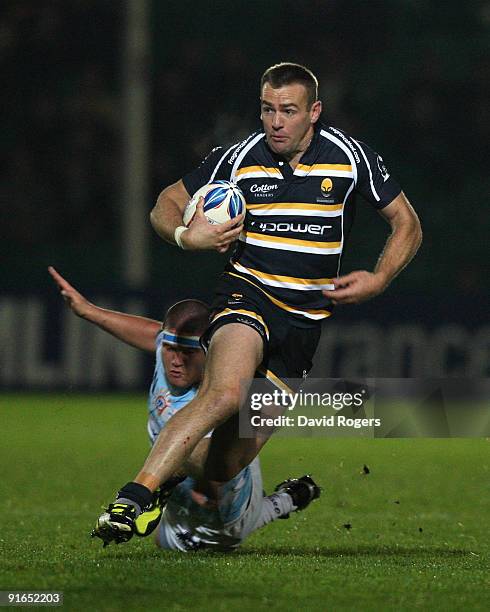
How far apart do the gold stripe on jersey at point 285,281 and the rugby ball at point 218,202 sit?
30 centimetres

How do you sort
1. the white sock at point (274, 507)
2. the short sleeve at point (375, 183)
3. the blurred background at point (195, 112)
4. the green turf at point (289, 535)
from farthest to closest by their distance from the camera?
the blurred background at point (195, 112)
the white sock at point (274, 507)
the short sleeve at point (375, 183)
the green turf at point (289, 535)

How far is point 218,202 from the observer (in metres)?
6.11

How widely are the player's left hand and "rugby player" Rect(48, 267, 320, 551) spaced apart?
776 millimetres

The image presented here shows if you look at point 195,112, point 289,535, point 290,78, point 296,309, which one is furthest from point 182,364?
point 195,112

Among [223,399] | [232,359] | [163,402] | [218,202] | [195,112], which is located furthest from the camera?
[195,112]

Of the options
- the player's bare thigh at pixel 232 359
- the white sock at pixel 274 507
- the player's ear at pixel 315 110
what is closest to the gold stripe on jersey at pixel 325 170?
the player's ear at pixel 315 110

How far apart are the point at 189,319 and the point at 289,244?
0.70 metres

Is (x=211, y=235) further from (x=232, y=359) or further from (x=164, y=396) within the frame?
(x=164, y=396)

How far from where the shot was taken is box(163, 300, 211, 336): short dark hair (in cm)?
666

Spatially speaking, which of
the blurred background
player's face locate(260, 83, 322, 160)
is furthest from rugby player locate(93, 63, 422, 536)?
the blurred background

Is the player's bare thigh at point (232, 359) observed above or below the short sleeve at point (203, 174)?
below

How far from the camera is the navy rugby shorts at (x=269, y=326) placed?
20.1 feet

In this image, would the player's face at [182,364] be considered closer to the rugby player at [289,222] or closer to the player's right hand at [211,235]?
the rugby player at [289,222]

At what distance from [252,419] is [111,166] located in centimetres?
1417
